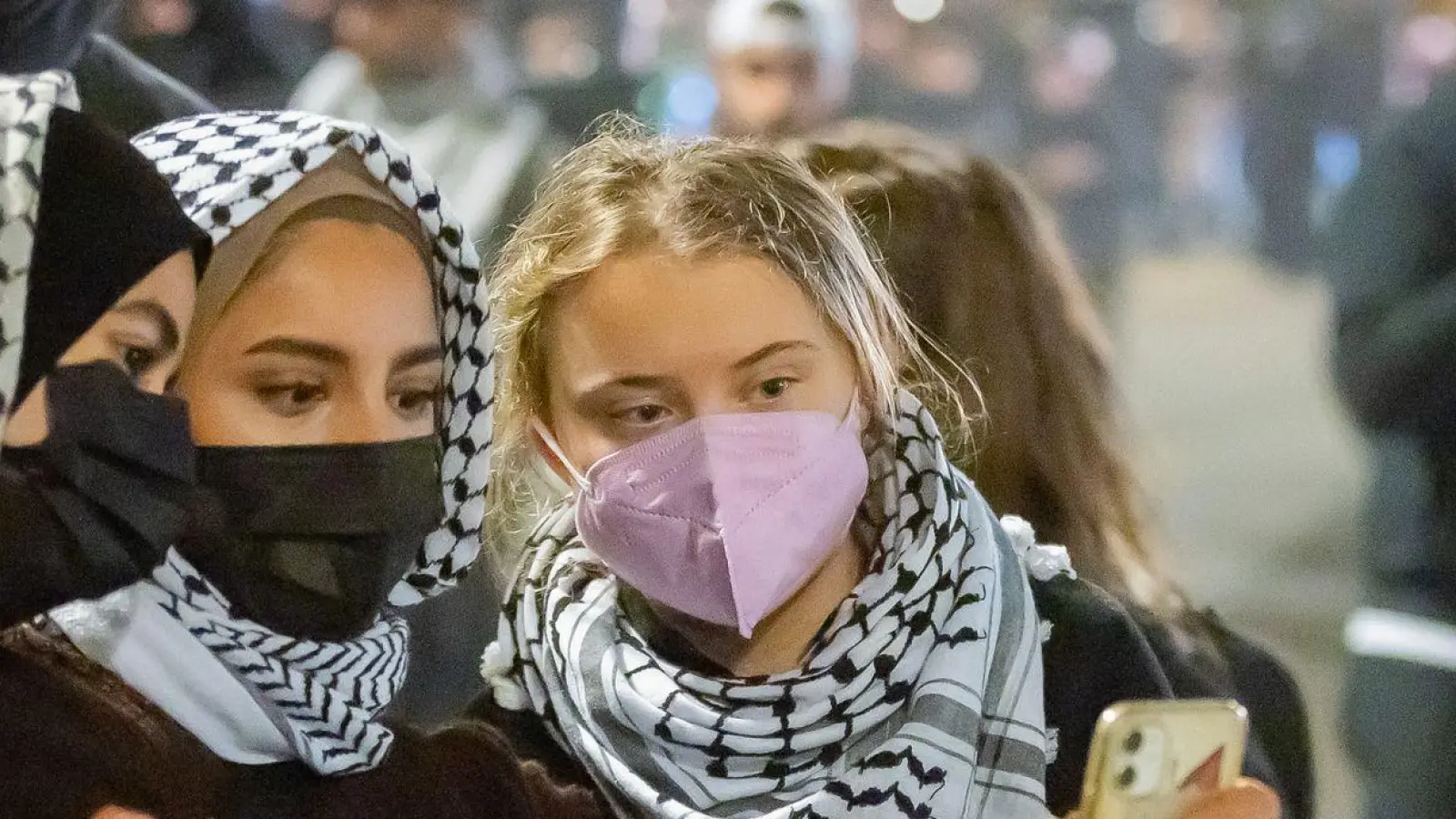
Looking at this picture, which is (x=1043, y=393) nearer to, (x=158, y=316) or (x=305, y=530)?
(x=305, y=530)

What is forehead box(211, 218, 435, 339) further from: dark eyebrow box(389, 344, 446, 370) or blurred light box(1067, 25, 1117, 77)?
blurred light box(1067, 25, 1117, 77)

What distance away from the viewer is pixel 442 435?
52.3 inches

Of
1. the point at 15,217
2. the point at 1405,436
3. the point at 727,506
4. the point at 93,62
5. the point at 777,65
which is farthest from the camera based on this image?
the point at 1405,436

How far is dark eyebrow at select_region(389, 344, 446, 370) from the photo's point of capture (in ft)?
4.22

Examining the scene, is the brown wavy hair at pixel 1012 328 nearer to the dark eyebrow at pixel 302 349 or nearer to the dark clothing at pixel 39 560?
the dark eyebrow at pixel 302 349

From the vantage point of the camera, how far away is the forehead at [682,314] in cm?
133

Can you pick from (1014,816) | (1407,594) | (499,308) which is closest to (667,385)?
(499,308)

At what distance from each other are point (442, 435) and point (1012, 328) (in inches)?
23.9

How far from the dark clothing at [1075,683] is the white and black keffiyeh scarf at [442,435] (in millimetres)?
141

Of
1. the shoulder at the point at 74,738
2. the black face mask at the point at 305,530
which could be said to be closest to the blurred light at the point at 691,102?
the black face mask at the point at 305,530

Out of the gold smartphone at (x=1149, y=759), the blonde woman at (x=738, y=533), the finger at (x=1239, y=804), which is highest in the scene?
the blonde woman at (x=738, y=533)

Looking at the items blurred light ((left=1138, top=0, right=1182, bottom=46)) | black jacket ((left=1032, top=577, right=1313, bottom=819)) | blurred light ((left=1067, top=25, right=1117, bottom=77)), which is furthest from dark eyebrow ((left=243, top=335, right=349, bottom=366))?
blurred light ((left=1138, top=0, right=1182, bottom=46))

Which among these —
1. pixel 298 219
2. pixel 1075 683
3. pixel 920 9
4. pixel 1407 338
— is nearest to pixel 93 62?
pixel 298 219

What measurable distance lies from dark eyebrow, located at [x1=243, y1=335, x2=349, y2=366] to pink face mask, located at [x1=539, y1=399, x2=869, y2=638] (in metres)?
0.24
